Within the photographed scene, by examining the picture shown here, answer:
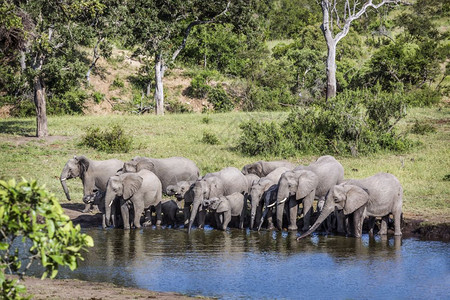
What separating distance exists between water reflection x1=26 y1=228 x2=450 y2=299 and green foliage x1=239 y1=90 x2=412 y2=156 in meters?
8.09

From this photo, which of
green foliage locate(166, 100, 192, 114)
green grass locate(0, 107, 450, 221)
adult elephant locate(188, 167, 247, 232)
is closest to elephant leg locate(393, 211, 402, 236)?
green grass locate(0, 107, 450, 221)

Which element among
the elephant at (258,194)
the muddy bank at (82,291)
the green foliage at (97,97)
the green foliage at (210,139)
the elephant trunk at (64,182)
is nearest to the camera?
the muddy bank at (82,291)

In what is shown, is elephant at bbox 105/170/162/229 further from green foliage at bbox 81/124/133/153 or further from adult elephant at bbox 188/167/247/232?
green foliage at bbox 81/124/133/153

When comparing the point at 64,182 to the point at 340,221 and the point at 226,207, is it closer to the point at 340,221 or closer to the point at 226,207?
the point at 226,207

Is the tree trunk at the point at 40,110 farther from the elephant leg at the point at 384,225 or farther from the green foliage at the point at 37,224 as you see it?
the green foliage at the point at 37,224

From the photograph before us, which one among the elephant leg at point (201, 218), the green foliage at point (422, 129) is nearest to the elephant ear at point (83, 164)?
the elephant leg at point (201, 218)

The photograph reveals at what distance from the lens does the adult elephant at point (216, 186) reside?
16.0 m

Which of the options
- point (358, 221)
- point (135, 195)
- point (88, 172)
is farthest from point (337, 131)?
point (135, 195)

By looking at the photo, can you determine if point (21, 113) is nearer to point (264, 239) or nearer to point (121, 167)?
point (121, 167)

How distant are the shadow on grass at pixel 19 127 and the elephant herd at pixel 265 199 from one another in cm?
1083

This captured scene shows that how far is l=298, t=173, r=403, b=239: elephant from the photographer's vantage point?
48.1ft

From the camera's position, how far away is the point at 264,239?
1508cm

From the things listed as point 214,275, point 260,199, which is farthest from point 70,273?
point 260,199

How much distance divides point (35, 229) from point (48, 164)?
15.8 meters
